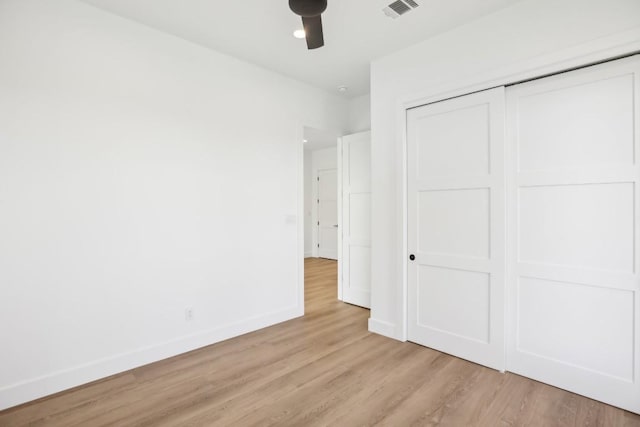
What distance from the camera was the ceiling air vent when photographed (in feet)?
7.81

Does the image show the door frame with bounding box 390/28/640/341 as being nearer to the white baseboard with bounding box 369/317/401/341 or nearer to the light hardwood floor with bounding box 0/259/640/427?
the white baseboard with bounding box 369/317/401/341

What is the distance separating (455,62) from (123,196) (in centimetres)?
310

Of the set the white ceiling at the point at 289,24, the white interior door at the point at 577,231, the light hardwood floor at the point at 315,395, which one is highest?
the white ceiling at the point at 289,24

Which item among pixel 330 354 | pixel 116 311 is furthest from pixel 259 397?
pixel 116 311

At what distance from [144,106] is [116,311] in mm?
1748

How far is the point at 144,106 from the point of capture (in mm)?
2693

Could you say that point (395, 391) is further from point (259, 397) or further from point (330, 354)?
point (259, 397)

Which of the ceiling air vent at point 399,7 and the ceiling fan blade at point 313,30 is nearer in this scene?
the ceiling fan blade at point 313,30

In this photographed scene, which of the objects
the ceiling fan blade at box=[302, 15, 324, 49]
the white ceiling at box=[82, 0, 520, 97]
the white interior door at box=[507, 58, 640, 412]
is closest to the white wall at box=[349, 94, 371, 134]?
the white ceiling at box=[82, 0, 520, 97]

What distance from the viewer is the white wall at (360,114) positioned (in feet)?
14.3

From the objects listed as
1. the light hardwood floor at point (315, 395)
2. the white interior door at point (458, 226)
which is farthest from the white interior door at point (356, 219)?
the light hardwood floor at point (315, 395)

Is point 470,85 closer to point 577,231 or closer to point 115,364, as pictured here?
point 577,231

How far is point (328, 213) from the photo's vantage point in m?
8.19

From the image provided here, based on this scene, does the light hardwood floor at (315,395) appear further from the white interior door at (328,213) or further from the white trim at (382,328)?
the white interior door at (328,213)
